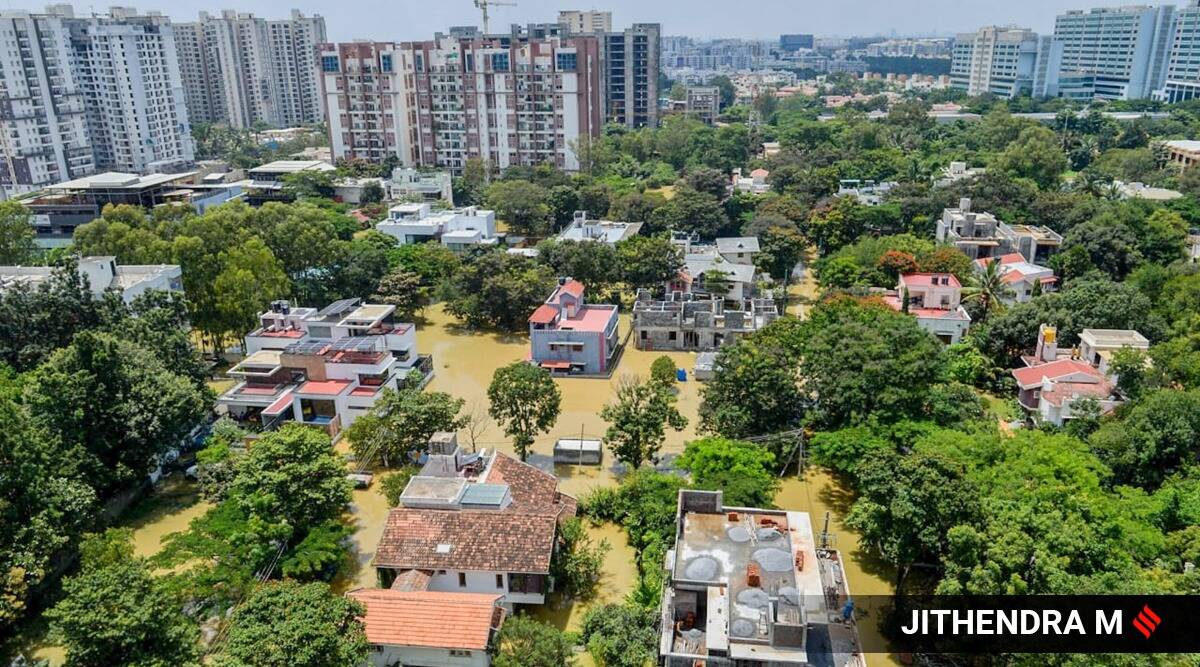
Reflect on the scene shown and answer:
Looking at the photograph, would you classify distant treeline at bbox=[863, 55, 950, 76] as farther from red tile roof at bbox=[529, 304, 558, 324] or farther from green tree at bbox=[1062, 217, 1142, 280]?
red tile roof at bbox=[529, 304, 558, 324]

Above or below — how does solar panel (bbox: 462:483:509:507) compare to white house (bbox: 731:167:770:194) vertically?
below

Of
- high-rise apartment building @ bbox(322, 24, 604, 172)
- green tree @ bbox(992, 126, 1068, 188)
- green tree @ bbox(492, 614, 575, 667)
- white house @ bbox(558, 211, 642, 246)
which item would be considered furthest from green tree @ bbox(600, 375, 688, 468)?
high-rise apartment building @ bbox(322, 24, 604, 172)

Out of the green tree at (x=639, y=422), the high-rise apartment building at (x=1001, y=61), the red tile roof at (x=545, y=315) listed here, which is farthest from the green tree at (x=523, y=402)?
the high-rise apartment building at (x=1001, y=61)

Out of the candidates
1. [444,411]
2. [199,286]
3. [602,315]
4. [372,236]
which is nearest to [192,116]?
[372,236]

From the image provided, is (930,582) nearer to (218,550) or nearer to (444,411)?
(444,411)

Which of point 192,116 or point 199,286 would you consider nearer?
point 199,286

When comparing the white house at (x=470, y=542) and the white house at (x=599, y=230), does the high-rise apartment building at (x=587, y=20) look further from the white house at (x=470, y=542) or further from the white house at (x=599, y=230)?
the white house at (x=470, y=542)
